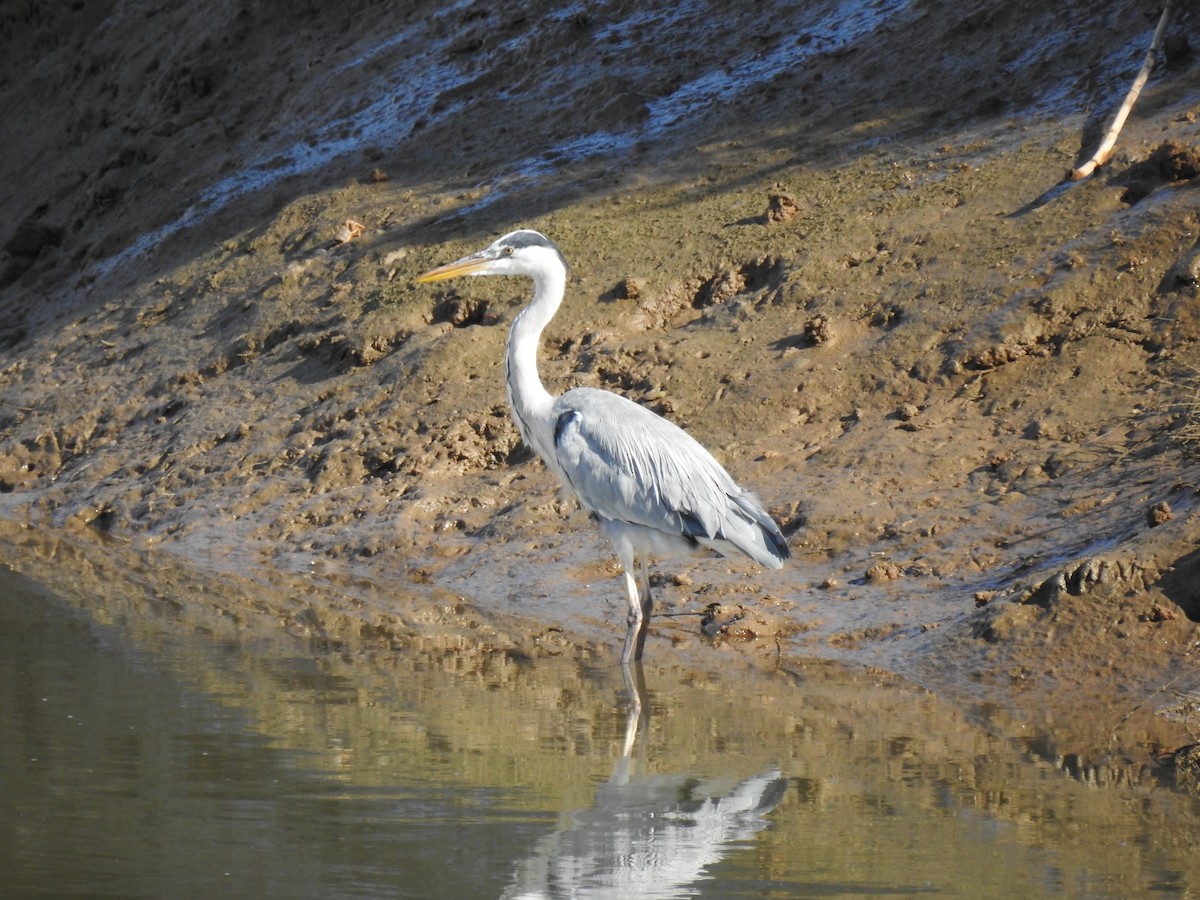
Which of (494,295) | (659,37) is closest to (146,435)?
(494,295)

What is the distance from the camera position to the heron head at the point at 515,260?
895 cm

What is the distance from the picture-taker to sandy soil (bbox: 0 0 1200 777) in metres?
8.53

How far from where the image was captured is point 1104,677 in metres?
7.24

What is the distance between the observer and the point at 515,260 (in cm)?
898

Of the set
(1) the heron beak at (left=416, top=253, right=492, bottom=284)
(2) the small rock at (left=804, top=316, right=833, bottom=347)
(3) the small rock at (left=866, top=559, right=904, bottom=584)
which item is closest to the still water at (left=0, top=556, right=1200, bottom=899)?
(3) the small rock at (left=866, top=559, right=904, bottom=584)

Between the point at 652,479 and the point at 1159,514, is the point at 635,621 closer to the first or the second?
the point at 652,479

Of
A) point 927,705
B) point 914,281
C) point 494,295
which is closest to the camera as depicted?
point 927,705

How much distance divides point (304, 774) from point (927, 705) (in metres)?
2.73

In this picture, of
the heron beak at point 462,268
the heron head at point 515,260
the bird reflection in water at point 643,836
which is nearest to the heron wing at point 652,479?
the heron head at point 515,260

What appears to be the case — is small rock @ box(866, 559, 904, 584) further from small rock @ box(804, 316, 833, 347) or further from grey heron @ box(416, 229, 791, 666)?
small rock @ box(804, 316, 833, 347)

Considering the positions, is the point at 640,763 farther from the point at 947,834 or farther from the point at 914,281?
the point at 914,281

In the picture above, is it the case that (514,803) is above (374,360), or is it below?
above

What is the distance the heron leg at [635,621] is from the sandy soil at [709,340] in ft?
0.91

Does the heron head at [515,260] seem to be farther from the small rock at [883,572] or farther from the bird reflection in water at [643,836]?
the bird reflection in water at [643,836]
